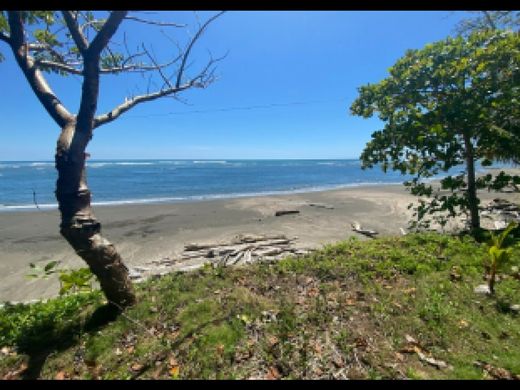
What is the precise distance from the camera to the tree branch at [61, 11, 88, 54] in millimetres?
3225

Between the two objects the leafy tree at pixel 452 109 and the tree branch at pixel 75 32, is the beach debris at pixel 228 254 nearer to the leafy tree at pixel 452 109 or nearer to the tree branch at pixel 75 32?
the leafy tree at pixel 452 109

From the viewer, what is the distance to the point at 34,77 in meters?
3.62

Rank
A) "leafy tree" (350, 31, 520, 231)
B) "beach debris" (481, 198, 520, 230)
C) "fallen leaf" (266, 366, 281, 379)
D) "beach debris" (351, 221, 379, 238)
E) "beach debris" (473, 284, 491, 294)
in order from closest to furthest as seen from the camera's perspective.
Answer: "fallen leaf" (266, 366, 281, 379)
"beach debris" (473, 284, 491, 294)
"leafy tree" (350, 31, 520, 231)
"beach debris" (481, 198, 520, 230)
"beach debris" (351, 221, 379, 238)

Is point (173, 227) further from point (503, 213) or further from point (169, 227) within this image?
point (503, 213)

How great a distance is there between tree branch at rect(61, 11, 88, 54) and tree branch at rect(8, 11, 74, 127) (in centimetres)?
67

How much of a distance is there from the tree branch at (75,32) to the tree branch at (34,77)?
2.20ft

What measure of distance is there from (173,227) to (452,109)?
12.9 m

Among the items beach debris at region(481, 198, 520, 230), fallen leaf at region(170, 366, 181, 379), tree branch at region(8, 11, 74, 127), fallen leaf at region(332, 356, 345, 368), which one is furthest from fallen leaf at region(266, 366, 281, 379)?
beach debris at region(481, 198, 520, 230)

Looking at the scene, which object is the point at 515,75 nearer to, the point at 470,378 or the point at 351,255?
the point at 351,255

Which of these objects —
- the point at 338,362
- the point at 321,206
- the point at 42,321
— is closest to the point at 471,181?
the point at 338,362

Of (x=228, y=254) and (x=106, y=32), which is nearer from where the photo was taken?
(x=106, y=32)

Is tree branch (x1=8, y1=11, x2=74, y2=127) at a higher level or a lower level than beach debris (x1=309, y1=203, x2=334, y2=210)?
higher

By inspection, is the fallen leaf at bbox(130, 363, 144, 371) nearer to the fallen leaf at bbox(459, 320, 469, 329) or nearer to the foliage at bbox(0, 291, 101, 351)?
the foliage at bbox(0, 291, 101, 351)

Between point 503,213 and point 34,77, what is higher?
point 34,77
